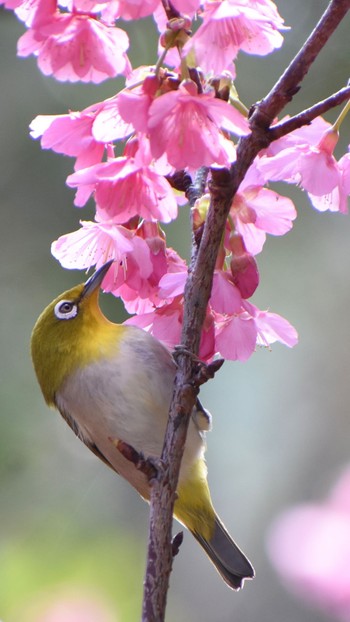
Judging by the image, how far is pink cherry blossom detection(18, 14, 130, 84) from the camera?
5.41ft

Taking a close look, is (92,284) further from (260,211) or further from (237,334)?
(260,211)

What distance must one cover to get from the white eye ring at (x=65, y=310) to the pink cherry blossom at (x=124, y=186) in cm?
115

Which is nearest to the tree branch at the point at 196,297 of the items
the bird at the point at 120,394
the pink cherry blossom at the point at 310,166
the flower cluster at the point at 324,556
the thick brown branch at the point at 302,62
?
the thick brown branch at the point at 302,62

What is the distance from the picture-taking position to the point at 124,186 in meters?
1.72

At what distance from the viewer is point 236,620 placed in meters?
5.68

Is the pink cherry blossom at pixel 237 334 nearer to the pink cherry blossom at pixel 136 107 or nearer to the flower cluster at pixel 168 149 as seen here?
the flower cluster at pixel 168 149

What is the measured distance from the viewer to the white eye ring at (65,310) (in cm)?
290

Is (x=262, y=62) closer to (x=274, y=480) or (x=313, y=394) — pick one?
(x=313, y=394)

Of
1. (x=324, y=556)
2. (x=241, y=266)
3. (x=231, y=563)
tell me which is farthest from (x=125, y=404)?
(x=324, y=556)

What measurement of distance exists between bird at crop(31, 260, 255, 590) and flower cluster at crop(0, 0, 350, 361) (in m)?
0.63

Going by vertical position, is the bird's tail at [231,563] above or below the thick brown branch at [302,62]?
below

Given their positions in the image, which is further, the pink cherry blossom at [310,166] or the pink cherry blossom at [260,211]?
the pink cherry blossom at [260,211]


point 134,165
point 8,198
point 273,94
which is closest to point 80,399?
point 134,165

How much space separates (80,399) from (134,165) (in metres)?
1.26
